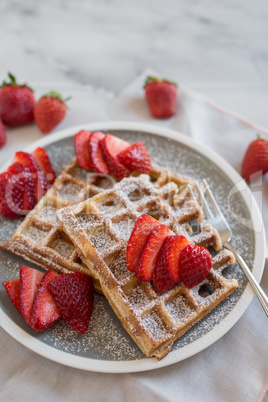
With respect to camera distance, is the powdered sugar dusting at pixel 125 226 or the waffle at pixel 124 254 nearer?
the waffle at pixel 124 254

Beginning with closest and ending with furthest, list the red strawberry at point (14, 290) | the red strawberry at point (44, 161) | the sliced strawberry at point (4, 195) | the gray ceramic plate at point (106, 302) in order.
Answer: the gray ceramic plate at point (106, 302) → the red strawberry at point (14, 290) → the sliced strawberry at point (4, 195) → the red strawberry at point (44, 161)

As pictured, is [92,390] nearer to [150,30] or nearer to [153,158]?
→ [153,158]

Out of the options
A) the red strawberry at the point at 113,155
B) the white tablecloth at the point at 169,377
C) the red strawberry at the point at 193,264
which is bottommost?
the white tablecloth at the point at 169,377

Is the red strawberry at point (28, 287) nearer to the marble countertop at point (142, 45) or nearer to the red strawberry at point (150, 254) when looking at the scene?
the red strawberry at point (150, 254)

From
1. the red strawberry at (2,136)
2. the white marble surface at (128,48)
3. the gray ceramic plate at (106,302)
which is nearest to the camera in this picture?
the gray ceramic plate at (106,302)

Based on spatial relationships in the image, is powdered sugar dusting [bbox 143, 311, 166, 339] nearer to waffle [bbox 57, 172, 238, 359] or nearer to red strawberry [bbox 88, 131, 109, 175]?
waffle [bbox 57, 172, 238, 359]

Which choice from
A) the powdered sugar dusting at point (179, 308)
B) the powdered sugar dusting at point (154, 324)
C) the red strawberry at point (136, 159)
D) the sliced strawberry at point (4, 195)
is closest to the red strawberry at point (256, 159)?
the red strawberry at point (136, 159)

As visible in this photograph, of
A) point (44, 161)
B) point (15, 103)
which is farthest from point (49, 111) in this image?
point (44, 161)

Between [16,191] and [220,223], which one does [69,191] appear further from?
[220,223]

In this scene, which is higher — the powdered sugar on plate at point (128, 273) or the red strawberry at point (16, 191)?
the red strawberry at point (16, 191)
